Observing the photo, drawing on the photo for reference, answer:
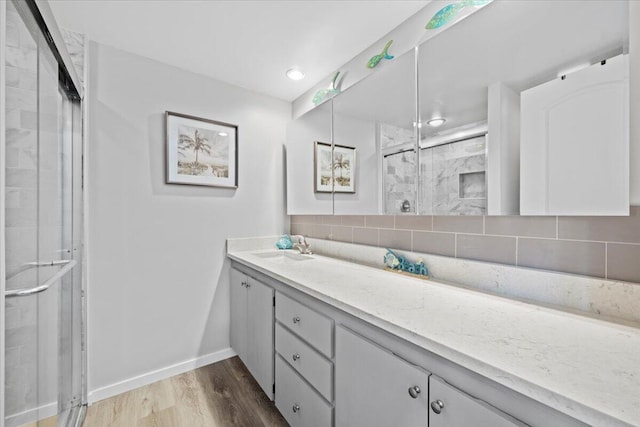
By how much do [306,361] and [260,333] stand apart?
55 centimetres

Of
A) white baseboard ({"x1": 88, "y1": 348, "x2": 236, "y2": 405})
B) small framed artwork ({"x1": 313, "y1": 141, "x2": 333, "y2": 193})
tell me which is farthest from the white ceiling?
white baseboard ({"x1": 88, "y1": 348, "x2": 236, "y2": 405})

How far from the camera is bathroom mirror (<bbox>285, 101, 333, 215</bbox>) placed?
207 cm

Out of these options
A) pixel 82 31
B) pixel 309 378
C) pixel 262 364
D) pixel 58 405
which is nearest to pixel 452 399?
pixel 309 378

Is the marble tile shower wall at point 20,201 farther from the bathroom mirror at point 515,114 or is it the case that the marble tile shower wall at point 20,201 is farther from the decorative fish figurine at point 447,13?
the decorative fish figurine at point 447,13

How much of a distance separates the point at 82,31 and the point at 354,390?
2.46m

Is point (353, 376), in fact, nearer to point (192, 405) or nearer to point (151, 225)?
point (192, 405)

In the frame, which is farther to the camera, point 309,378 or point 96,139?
point 96,139

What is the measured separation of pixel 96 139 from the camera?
177 cm

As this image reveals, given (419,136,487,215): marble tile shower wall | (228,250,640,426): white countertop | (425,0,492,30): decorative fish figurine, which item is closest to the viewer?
(228,250,640,426): white countertop

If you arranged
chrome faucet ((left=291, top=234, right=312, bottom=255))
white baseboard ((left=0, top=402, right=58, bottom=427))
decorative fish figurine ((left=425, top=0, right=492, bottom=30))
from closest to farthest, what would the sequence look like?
white baseboard ((left=0, top=402, right=58, bottom=427)) < decorative fish figurine ((left=425, top=0, right=492, bottom=30)) < chrome faucet ((left=291, top=234, right=312, bottom=255))

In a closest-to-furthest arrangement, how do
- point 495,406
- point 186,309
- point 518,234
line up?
point 495,406, point 518,234, point 186,309

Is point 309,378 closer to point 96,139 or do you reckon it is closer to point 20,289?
point 20,289

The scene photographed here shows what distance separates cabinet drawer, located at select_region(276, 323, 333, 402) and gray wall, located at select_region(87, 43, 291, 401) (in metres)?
0.96

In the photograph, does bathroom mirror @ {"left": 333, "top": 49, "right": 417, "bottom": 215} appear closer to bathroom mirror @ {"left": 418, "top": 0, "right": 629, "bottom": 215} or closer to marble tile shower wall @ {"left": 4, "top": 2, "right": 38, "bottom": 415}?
bathroom mirror @ {"left": 418, "top": 0, "right": 629, "bottom": 215}
